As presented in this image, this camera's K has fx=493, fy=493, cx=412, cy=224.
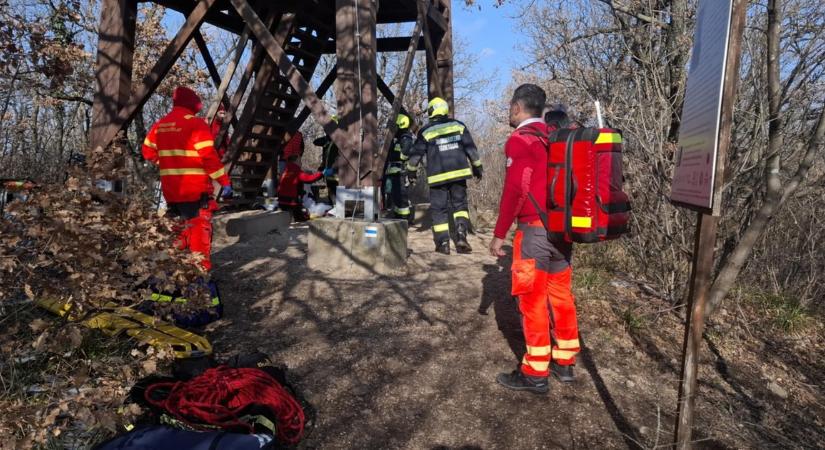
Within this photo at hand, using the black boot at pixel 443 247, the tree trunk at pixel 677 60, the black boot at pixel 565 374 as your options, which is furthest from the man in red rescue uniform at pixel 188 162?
the tree trunk at pixel 677 60

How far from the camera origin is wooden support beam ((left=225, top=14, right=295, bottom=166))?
7314 millimetres

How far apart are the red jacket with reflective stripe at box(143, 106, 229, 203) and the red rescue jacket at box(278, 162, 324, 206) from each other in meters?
4.16

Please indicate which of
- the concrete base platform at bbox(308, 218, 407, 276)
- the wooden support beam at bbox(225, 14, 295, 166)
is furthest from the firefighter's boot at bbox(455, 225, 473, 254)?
the wooden support beam at bbox(225, 14, 295, 166)

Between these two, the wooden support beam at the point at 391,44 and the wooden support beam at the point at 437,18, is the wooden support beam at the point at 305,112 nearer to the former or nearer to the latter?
the wooden support beam at the point at 391,44

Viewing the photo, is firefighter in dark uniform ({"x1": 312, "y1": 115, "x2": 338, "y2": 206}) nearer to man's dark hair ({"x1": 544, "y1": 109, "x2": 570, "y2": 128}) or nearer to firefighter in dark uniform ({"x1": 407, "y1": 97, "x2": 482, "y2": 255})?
firefighter in dark uniform ({"x1": 407, "y1": 97, "x2": 482, "y2": 255})

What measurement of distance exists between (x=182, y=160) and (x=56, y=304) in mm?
1999

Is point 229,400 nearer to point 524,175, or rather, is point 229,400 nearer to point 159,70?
point 524,175

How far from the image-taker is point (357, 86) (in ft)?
17.5

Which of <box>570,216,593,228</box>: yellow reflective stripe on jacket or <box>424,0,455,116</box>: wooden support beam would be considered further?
<box>424,0,455,116</box>: wooden support beam

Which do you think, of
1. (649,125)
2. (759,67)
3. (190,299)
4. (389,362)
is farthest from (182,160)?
(759,67)

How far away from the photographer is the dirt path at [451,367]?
276 cm

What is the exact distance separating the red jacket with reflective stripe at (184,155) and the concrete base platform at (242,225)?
2.29m

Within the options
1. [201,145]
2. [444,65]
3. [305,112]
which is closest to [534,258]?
[201,145]

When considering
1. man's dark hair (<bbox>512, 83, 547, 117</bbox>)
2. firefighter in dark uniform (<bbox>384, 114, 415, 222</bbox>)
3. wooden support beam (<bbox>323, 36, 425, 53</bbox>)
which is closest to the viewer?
man's dark hair (<bbox>512, 83, 547, 117</bbox>)
